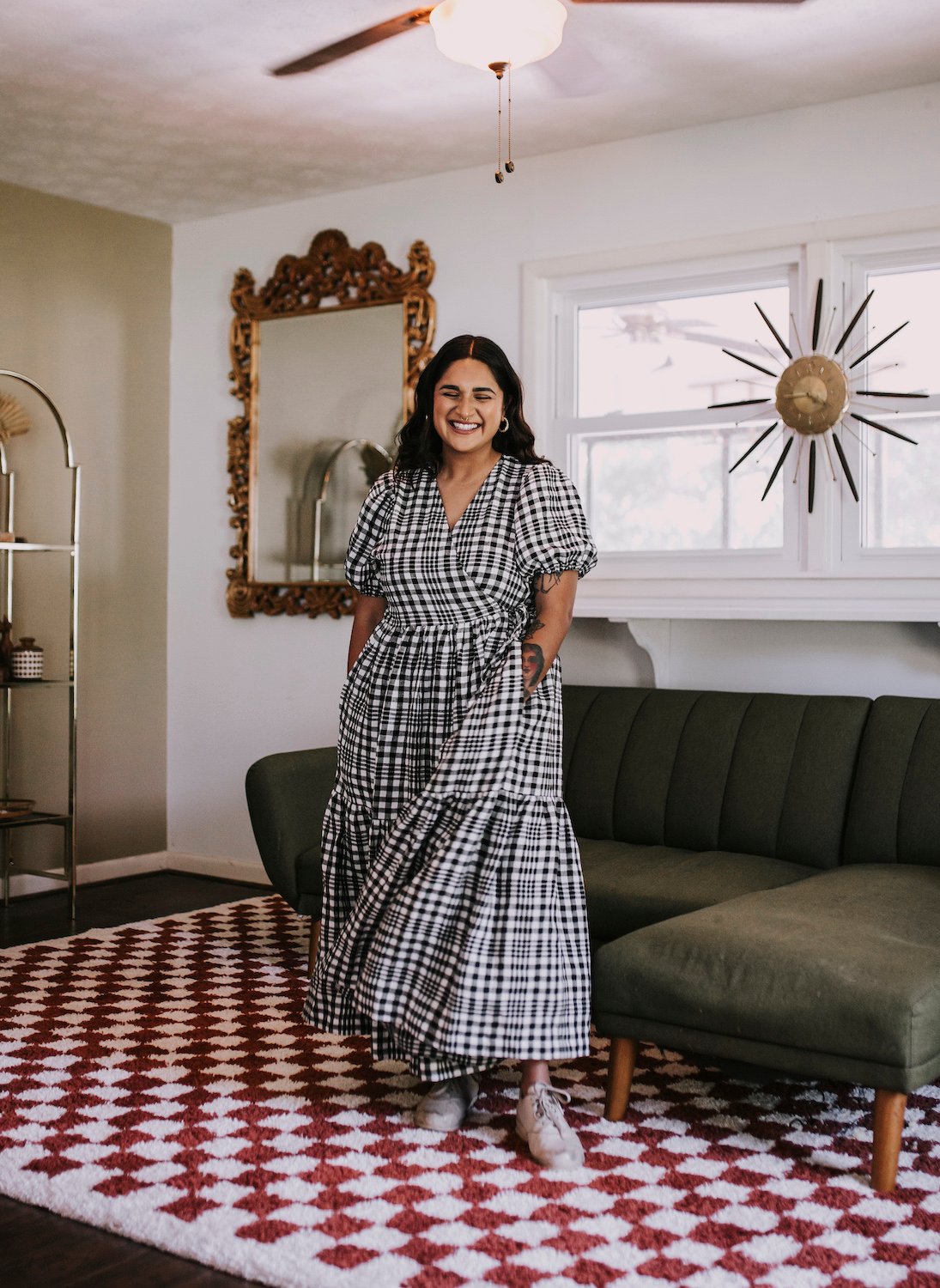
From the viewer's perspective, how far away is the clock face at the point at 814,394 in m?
4.17

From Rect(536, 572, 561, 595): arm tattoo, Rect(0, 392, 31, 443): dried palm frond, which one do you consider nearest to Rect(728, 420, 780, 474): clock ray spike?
Rect(536, 572, 561, 595): arm tattoo

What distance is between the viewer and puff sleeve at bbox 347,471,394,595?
9.89ft

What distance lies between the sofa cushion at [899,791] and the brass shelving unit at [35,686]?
2.71m

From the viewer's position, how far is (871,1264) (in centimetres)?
216

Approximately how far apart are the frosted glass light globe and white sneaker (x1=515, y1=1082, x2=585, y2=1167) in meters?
2.21

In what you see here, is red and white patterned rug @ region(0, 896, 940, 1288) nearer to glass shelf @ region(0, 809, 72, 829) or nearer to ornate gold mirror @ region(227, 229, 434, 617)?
glass shelf @ region(0, 809, 72, 829)

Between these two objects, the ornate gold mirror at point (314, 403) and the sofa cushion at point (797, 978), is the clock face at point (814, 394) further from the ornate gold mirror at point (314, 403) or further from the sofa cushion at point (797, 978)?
the sofa cushion at point (797, 978)

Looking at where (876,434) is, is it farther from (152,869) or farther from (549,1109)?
(152,869)

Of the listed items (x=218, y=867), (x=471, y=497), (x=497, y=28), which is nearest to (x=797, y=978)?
(x=471, y=497)

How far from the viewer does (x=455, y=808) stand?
274cm

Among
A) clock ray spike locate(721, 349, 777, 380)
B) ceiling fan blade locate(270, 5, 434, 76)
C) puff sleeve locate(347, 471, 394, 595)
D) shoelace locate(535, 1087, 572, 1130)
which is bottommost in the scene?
shoelace locate(535, 1087, 572, 1130)

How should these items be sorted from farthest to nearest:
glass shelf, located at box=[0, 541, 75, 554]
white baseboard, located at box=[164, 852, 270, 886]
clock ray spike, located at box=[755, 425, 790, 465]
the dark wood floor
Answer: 1. white baseboard, located at box=[164, 852, 270, 886]
2. glass shelf, located at box=[0, 541, 75, 554]
3. clock ray spike, located at box=[755, 425, 790, 465]
4. the dark wood floor

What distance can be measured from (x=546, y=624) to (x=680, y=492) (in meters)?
1.92

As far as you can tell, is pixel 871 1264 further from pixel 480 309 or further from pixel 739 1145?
pixel 480 309
